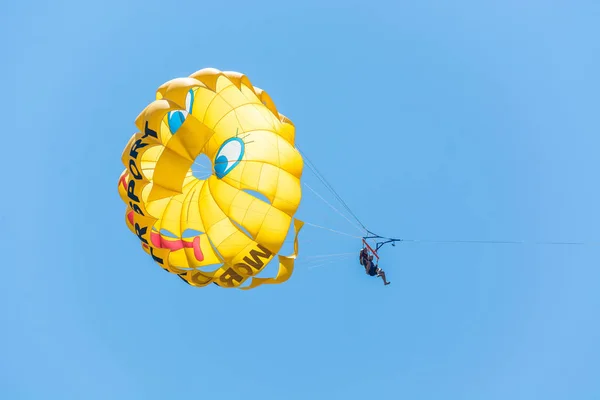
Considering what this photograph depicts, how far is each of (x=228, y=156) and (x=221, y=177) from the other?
685 mm

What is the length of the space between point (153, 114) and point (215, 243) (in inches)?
170

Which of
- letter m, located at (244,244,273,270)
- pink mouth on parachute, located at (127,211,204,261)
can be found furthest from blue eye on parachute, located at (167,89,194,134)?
letter m, located at (244,244,273,270)

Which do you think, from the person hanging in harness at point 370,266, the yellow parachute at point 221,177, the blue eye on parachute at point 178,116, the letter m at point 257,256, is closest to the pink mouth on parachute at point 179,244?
the yellow parachute at point 221,177

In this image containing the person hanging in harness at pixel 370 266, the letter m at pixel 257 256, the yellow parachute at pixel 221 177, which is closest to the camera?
the yellow parachute at pixel 221 177

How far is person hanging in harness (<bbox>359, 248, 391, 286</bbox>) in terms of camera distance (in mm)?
24281

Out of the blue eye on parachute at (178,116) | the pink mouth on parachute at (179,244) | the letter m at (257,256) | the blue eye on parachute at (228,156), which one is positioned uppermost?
the blue eye on parachute at (178,116)

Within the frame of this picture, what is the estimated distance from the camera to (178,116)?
21.7m

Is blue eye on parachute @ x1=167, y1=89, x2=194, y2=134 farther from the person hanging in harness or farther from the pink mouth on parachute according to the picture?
the person hanging in harness

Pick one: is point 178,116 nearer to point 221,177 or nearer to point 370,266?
point 221,177

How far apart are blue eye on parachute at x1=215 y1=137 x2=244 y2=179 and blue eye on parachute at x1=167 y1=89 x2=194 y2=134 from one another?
4.87 ft

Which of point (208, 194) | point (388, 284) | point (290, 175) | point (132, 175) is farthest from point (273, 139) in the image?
point (388, 284)

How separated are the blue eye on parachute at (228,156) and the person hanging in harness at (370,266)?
619cm

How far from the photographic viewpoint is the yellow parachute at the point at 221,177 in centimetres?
2014

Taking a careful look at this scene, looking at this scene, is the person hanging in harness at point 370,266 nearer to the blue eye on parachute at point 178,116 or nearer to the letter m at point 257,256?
the letter m at point 257,256
